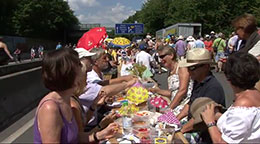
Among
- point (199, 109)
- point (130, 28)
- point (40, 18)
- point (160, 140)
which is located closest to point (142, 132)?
point (160, 140)

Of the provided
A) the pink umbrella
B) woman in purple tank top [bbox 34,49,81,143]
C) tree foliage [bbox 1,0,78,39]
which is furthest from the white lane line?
tree foliage [bbox 1,0,78,39]

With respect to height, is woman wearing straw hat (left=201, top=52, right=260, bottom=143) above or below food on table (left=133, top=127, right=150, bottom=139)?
above

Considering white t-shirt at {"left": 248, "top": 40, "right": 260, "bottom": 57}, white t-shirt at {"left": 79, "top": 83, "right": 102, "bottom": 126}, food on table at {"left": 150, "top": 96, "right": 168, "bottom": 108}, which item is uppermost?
white t-shirt at {"left": 248, "top": 40, "right": 260, "bottom": 57}

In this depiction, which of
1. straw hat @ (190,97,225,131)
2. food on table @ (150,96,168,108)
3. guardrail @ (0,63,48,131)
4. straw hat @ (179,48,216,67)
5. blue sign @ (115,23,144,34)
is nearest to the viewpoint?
straw hat @ (190,97,225,131)

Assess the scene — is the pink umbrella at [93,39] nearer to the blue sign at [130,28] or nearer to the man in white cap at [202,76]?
the man in white cap at [202,76]

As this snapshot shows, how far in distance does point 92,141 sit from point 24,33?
205 feet

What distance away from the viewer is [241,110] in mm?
2119

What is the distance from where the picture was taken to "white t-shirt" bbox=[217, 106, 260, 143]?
2074 mm

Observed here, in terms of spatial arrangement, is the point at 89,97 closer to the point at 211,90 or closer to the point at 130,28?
the point at 211,90

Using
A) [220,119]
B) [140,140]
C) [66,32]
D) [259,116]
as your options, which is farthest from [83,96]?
[66,32]

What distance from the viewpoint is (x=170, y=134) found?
9.34 feet

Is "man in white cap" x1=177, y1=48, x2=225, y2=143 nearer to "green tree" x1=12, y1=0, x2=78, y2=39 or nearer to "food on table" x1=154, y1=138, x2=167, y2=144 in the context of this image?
"food on table" x1=154, y1=138, x2=167, y2=144

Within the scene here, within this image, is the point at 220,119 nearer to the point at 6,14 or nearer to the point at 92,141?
the point at 92,141

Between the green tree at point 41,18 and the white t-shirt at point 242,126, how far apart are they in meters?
61.6
